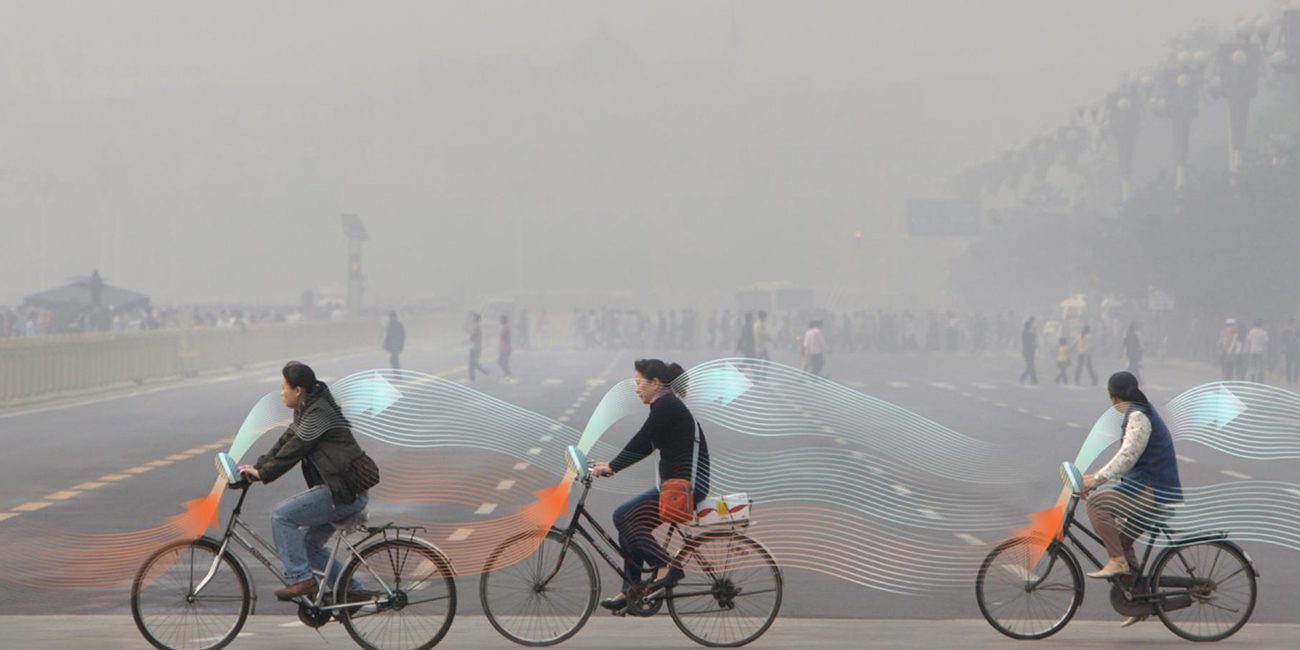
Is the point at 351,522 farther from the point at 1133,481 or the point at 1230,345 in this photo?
the point at 1230,345

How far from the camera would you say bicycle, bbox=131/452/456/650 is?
31.9ft

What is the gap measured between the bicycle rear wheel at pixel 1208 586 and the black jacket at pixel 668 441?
2508mm

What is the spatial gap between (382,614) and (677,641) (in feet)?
5.24

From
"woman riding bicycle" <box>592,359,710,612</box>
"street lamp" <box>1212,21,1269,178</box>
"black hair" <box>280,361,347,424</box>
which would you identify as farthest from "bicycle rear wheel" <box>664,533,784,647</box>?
Answer: "street lamp" <box>1212,21,1269,178</box>

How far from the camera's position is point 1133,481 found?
1043 cm

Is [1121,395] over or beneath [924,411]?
over

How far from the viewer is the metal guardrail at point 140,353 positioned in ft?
125

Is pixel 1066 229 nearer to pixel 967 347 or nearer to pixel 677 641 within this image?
pixel 967 347

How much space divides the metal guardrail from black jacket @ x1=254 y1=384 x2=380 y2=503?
2867 centimetres

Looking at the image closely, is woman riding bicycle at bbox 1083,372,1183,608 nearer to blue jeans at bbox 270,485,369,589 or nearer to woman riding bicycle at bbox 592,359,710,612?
woman riding bicycle at bbox 592,359,710,612

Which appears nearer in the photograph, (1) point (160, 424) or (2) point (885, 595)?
(2) point (885, 595)

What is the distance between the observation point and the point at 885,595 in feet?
43.3

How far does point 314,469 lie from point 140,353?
38.8m

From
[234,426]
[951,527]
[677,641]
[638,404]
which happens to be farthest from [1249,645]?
[638,404]
